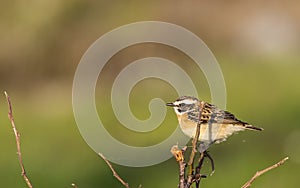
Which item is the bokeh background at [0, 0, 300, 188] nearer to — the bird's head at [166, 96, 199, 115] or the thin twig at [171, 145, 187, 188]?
the bird's head at [166, 96, 199, 115]

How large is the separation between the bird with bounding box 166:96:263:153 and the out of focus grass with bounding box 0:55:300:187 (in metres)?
3.93

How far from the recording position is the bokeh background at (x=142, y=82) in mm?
11078

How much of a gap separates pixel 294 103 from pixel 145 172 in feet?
12.2

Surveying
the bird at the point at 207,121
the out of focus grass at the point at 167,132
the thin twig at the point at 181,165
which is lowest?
the out of focus grass at the point at 167,132

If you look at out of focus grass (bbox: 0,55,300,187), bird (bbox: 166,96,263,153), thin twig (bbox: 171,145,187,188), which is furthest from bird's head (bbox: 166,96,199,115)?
out of focus grass (bbox: 0,55,300,187)

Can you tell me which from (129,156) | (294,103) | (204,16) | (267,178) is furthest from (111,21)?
(267,178)

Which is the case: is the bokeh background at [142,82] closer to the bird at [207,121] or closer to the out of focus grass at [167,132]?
the out of focus grass at [167,132]

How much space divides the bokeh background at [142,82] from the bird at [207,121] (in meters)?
3.94

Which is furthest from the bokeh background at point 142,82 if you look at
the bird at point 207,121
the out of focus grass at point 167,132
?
the bird at point 207,121

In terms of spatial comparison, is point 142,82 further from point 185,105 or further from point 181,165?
point 181,165

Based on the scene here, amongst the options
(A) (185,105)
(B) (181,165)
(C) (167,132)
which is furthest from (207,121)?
(C) (167,132)

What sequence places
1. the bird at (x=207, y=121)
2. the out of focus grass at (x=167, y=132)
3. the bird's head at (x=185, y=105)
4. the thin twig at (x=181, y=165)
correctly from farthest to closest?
the out of focus grass at (x=167, y=132), the bird's head at (x=185, y=105), the bird at (x=207, y=121), the thin twig at (x=181, y=165)

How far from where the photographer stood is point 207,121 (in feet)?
18.7

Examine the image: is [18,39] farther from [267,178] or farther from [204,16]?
[267,178]
